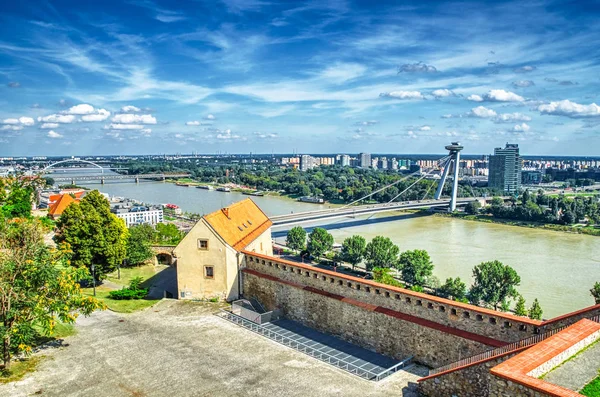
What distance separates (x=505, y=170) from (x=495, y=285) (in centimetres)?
6919

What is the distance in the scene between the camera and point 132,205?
130 feet

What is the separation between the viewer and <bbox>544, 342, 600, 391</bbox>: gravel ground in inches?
198

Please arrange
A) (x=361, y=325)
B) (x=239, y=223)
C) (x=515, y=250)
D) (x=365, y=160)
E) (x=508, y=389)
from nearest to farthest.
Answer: (x=508, y=389), (x=361, y=325), (x=239, y=223), (x=515, y=250), (x=365, y=160)

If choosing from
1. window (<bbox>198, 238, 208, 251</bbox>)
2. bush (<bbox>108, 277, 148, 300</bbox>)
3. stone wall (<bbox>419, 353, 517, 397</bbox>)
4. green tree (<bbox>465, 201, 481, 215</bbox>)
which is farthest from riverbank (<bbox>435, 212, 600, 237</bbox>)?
stone wall (<bbox>419, 353, 517, 397</bbox>)

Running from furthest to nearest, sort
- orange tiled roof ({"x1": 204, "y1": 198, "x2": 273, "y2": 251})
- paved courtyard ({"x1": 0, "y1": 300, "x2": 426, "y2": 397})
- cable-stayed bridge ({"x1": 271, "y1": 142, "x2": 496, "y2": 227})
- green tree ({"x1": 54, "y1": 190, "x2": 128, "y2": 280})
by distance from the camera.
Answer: cable-stayed bridge ({"x1": 271, "y1": 142, "x2": 496, "y2": 227}) < green tree ({"x1": 54, "y1": 190, "x2": 128, "y2": 280}) < orange tiled roof ({"x1": 204, "y1": 198, "x2": 273, "y2": 251}) < paved courtyard ({"x1": 0, "y1": 300, "x2": 426, "y2": 397})

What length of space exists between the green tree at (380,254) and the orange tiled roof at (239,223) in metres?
8.62

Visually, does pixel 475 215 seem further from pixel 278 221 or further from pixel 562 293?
pixel 562 293

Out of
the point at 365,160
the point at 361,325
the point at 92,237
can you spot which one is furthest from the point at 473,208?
the point at 365,160

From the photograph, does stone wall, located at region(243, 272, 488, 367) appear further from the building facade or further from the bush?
the bush

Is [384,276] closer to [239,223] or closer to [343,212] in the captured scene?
[239,223]

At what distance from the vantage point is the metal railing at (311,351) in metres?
7.70

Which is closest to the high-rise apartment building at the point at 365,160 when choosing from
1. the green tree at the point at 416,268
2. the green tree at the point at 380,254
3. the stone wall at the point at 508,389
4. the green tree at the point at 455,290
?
the green tree at the point at 380,254

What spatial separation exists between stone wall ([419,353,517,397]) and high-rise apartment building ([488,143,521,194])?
78.9 m

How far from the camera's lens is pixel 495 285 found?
17375 mm
